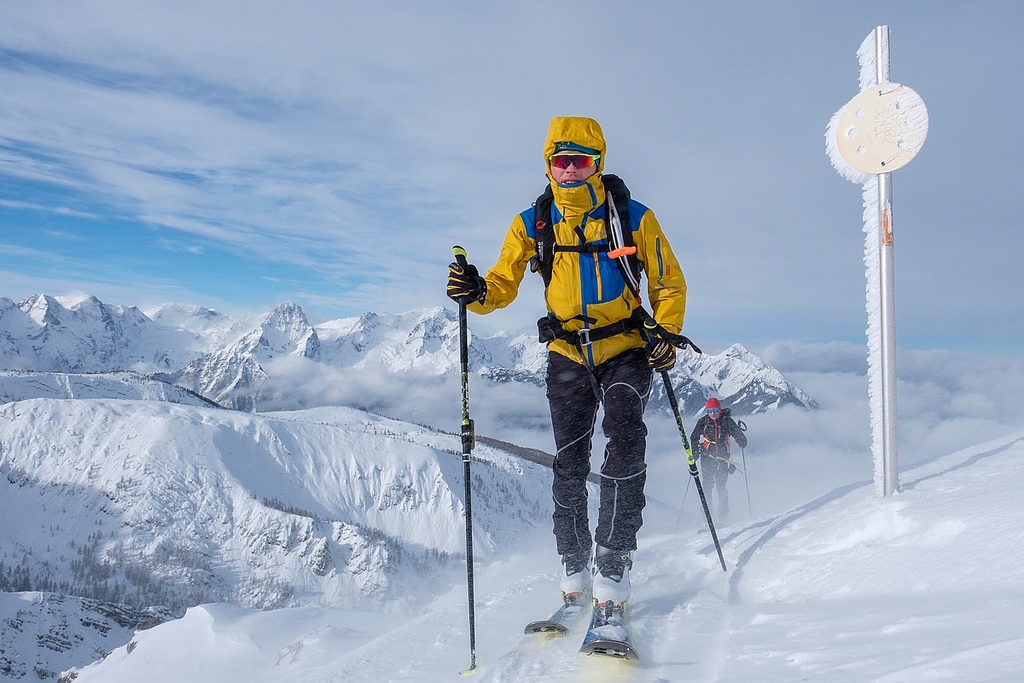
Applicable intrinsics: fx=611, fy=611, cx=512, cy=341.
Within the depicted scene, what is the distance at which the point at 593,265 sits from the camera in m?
4.91

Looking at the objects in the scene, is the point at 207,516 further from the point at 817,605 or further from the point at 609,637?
the point at 817,605

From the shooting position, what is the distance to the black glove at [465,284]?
16.1 ft

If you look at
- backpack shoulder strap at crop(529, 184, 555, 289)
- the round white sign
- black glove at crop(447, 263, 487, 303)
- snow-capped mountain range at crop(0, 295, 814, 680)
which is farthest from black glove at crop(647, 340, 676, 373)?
snow-capped mountain range at crop(0, 295, 814, 680)

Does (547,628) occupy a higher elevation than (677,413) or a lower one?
lower

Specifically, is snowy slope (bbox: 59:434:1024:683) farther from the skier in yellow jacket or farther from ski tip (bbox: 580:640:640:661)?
the skier in yellow jacket

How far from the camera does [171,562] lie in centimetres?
15975

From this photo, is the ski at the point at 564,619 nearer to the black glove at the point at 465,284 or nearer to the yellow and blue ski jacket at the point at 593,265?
the yellow and blue ski jacket at the point at 593,265

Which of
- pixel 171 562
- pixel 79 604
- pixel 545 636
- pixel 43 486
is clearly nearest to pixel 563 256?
pixel 545 636

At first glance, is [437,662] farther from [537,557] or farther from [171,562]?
[171,562]

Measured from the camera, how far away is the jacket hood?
488cm

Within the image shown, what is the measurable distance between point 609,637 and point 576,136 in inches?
143

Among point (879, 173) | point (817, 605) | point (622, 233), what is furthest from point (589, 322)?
point (879, 173)

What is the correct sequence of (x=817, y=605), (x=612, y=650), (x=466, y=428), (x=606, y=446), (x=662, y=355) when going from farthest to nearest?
1. (x=466, y=428)
2. (x=606, y=446)
3. (x=662, y=355)
4. (x=817, y=605)
5. (x=612, y=650)

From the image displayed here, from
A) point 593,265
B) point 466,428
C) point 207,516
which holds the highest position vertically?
point 593,265
